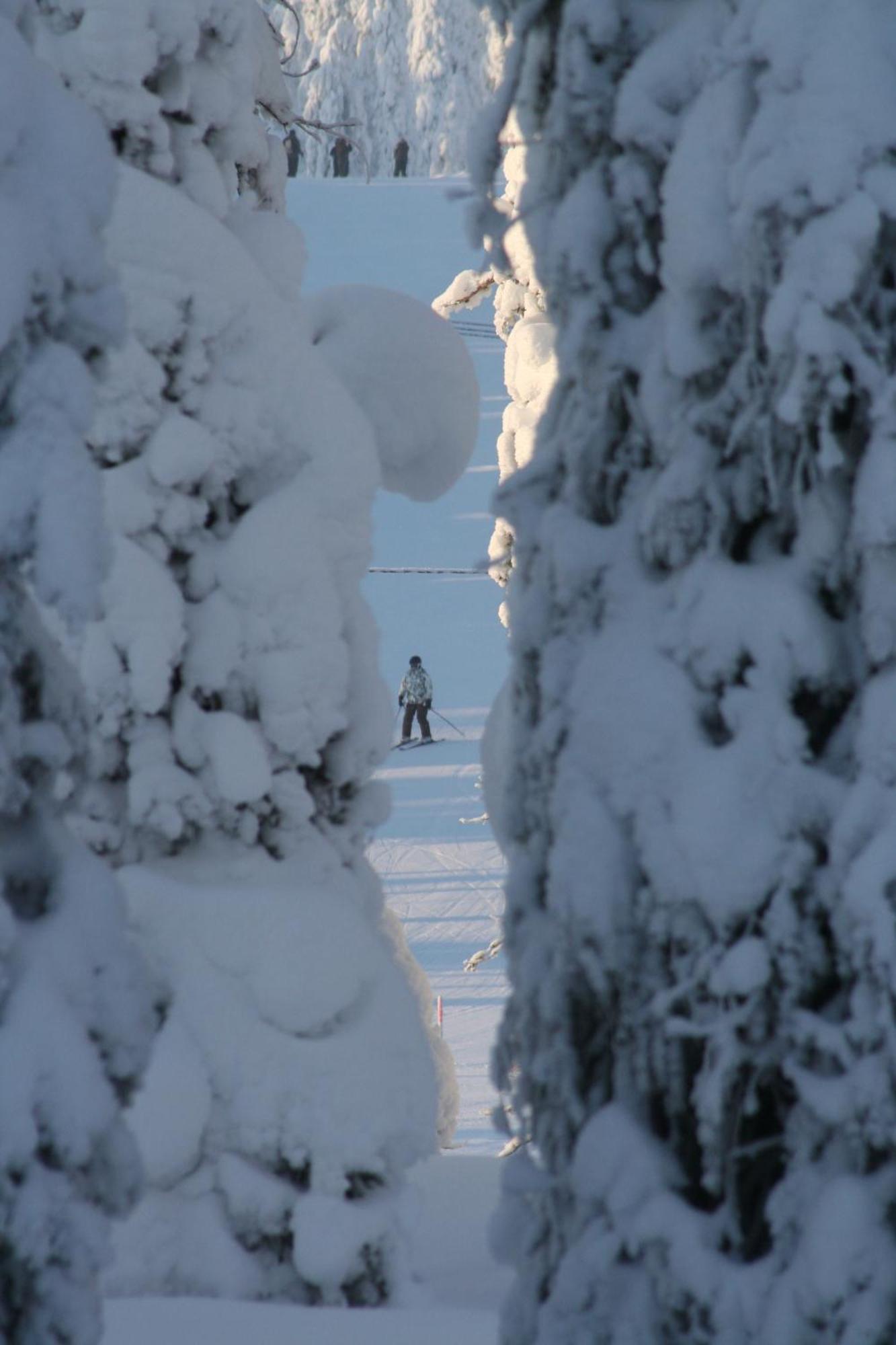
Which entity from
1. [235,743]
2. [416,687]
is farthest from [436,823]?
[235,743]

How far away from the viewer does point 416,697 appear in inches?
838

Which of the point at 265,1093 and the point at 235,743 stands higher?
the point at 235,743

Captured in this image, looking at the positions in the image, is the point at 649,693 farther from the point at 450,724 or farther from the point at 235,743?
the point at 450,724

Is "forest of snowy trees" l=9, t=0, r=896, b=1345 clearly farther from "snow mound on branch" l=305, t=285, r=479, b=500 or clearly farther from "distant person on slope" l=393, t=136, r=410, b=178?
"distant person on slope" l=393, t=136, r=410, b=178

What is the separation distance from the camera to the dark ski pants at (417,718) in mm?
21453

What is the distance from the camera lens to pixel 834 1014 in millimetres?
2930

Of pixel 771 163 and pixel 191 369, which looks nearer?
pixel 771 163

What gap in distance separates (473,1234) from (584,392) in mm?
5067

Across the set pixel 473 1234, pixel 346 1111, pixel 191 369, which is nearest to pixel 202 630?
pixel 191 369

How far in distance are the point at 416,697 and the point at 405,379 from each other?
13744mm


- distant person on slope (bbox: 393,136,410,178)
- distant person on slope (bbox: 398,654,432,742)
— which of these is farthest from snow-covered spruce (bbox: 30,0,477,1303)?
distant person on slope (bbox: 393,136,410,178)

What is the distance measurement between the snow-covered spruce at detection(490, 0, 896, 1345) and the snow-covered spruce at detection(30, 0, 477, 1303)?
9.98ft

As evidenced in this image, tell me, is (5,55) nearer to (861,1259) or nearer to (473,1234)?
(861,1259)

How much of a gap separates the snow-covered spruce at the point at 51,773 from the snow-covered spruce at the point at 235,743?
2891mm
